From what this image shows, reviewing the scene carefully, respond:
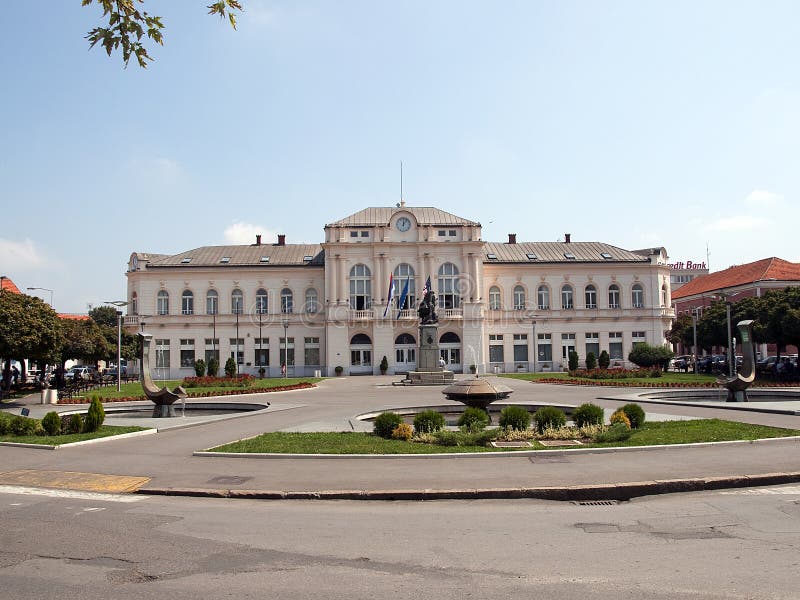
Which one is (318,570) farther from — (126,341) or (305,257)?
(305,257)

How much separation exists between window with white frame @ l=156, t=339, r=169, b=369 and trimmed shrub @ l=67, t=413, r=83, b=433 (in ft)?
179

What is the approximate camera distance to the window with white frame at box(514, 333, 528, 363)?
71.3 m

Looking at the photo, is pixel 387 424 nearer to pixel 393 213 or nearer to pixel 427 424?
pixel 427 424

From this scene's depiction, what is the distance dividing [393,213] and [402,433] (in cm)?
5586

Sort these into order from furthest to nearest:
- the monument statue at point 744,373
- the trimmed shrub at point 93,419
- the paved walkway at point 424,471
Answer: the monument statue at point 744,373
the trimmed shrub at point 93,419
the paved walkway at point 424,471

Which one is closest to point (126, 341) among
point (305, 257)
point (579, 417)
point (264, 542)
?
point (305, 257)

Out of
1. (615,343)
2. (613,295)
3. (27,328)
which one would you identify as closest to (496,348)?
(615,343)

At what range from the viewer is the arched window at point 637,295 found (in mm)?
73500

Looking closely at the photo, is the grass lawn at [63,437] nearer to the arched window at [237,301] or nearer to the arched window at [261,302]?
the arched window at [261,302]

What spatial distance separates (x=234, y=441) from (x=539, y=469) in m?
7.90

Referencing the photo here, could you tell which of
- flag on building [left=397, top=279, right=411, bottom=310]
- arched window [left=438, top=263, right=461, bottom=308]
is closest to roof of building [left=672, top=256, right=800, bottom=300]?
arched window [left=438, top=263, right=461, bottom=308]

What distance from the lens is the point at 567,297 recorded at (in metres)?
73.2

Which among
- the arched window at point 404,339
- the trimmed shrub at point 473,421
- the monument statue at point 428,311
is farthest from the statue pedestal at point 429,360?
the trimmed shrub at point 473,421

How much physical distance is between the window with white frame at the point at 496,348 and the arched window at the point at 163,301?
112 ft
